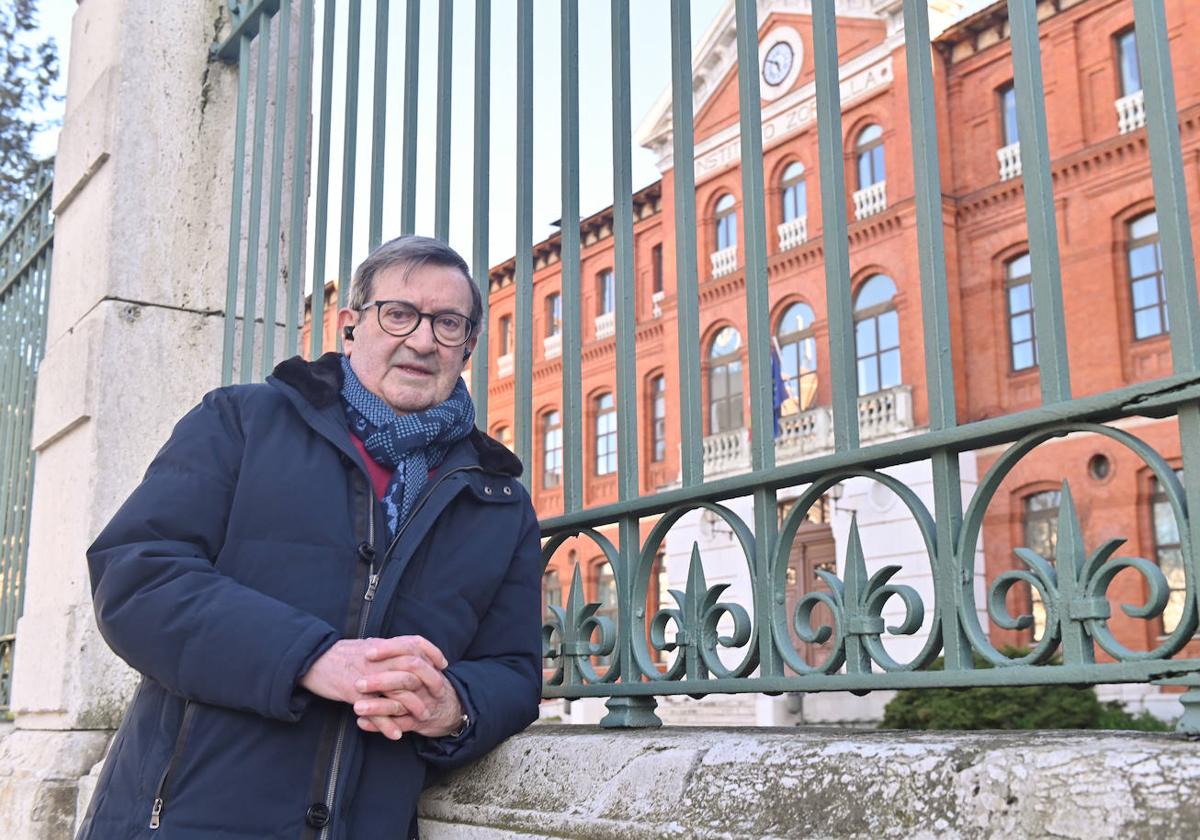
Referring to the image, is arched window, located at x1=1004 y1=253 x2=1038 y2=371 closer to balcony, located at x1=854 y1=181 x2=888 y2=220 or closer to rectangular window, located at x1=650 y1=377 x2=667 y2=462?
balcony, located at x1=854 y1=181 x2=888 y2=220

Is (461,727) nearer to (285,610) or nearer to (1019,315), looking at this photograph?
(285,610)

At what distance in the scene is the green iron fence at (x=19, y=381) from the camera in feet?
17.9

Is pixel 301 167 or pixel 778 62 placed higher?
pixel 778 62

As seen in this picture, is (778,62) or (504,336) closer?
(778,62)

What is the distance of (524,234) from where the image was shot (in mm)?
2578

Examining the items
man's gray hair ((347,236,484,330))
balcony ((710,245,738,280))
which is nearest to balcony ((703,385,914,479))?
balcony ((710,245,738,280))

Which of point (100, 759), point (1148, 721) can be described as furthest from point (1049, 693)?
point (100, 759)

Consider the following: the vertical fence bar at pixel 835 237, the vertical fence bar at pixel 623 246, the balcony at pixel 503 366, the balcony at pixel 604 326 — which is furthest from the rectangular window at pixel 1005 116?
the vertical fence bar at pixel 835 237

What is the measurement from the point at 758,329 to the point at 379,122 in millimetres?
1537

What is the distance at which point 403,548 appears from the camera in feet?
6.39

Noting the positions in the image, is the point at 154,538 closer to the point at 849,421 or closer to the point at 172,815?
the point at 172,815

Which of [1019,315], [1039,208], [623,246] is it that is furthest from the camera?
[1019,315]

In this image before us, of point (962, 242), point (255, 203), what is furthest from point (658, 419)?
point (255, 203)

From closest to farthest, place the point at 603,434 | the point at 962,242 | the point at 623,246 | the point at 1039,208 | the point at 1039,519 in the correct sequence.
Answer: the point at 1039,208
the point at 623,246
the point at 1039,519
the point at 962,242
the point at 603,434
